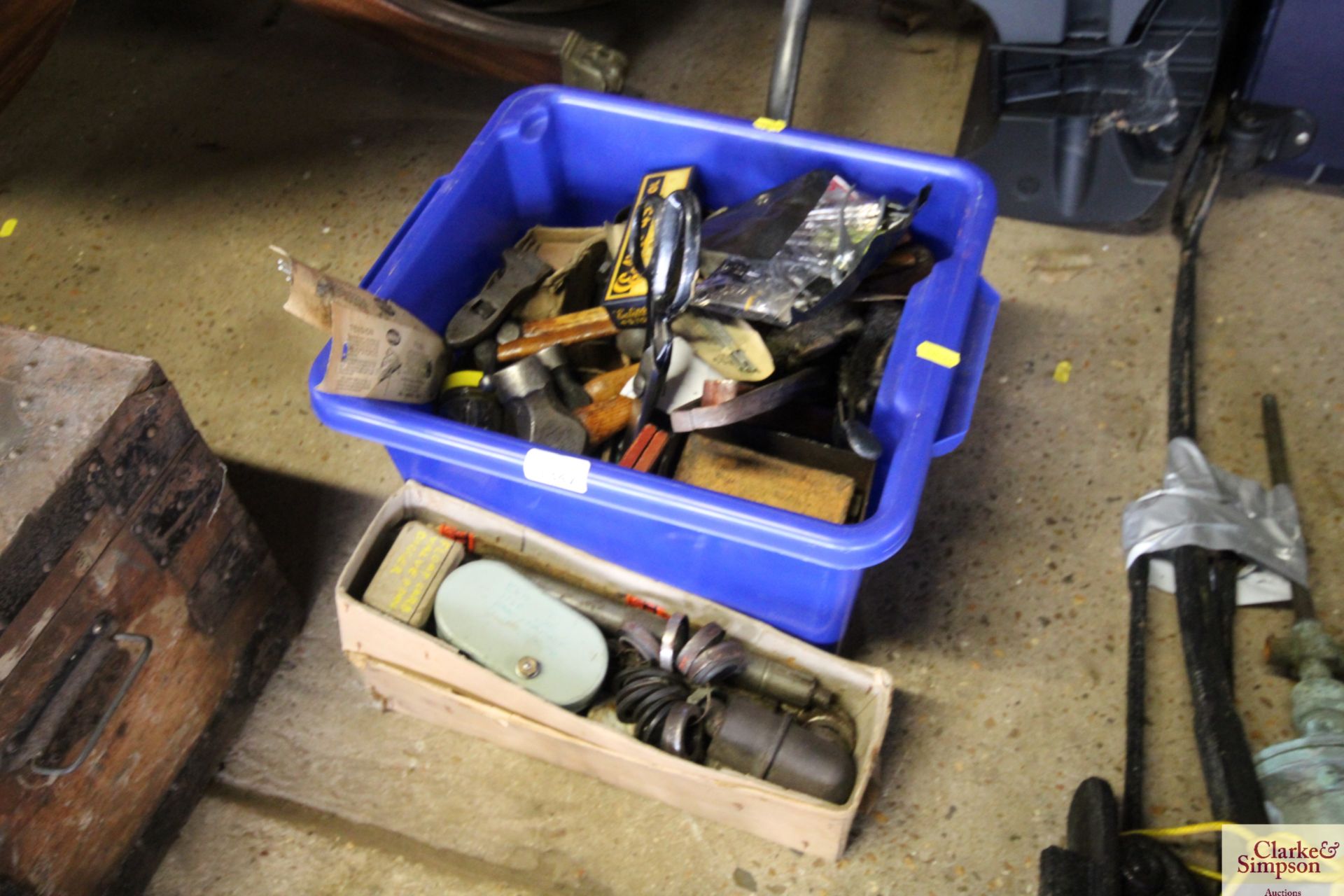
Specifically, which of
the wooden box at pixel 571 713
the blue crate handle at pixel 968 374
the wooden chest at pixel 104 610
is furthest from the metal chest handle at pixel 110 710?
the blue crate handle at pixel 968 374

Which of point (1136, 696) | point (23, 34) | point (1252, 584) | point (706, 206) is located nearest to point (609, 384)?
point (706, 206)

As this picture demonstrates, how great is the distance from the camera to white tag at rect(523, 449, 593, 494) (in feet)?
2.50

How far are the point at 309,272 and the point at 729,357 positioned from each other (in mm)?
370

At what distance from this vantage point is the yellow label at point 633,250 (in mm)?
892

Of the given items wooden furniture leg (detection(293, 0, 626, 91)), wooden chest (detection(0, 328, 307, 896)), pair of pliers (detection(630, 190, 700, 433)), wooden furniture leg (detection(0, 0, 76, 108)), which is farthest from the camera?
wooden furniture leg (detection(293, 0, 626, 91))

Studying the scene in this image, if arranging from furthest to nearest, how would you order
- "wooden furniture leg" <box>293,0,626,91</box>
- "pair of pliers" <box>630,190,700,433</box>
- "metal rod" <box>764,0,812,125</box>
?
"wooden furniture leg" <box>293,0,626,91</box>
"metal rod" <box>764,0,812,125</box>
"pair of pliers" <box>630,190,700,433</box>

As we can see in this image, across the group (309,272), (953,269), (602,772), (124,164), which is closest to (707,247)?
(953,269)

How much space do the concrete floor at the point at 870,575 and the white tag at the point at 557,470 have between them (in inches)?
13.0

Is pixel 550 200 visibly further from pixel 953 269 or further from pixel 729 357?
pixel 953 269

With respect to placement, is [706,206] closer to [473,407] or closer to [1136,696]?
[473,407]

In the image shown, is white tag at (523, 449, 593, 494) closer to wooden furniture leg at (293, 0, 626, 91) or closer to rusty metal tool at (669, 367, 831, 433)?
rusty metal tool at (669, 367, 831, 433)

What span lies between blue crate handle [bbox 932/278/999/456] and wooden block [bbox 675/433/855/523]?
94 millimetres

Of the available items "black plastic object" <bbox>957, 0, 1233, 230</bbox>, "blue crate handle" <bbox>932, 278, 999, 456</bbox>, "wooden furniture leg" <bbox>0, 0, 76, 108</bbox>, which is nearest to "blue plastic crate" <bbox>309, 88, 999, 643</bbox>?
"blue crate handle" <bbox>932, 278, 999, 456</bbox>

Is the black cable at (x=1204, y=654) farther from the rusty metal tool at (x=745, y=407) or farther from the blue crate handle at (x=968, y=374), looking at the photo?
the rusty metal tool at (x=745, y=407)
